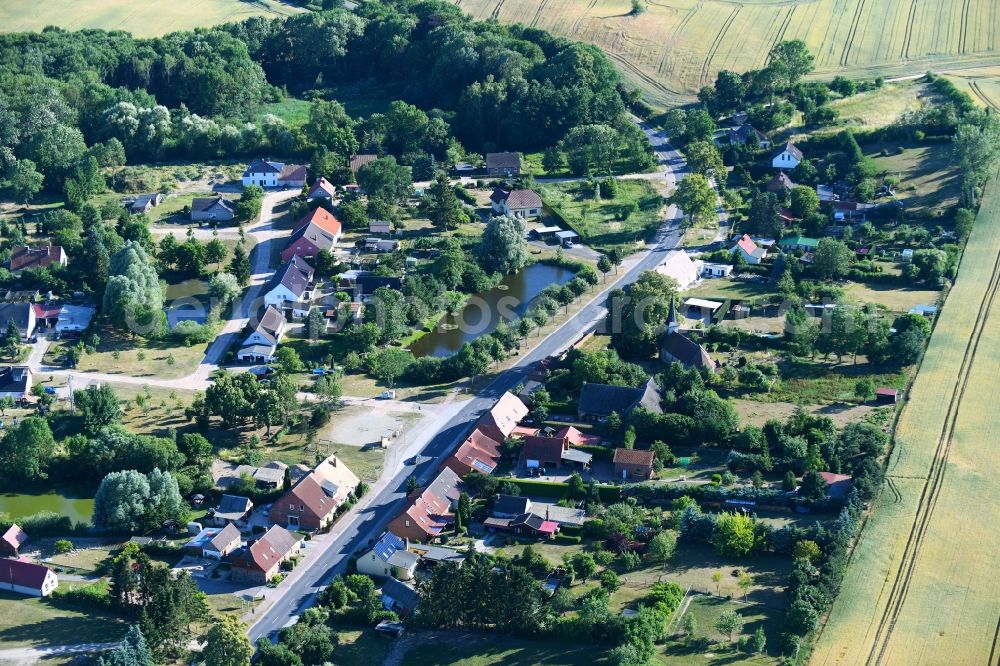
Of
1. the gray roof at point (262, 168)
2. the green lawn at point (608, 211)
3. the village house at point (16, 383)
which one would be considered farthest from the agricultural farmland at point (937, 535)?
the gray roof at point (262, 168)

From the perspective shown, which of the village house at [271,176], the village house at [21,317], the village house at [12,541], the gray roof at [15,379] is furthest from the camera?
the village house at [271,176]

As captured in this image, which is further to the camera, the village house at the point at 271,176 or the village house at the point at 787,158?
the village house at the point at 271,176

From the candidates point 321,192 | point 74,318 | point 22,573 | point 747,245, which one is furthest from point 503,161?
point 22,573

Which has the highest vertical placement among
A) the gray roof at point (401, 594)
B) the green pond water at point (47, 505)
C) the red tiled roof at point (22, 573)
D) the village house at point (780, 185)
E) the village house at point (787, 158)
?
the village house at point (787, 158)

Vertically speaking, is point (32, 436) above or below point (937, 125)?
below

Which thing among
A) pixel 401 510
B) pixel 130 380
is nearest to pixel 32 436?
pixel 130 380

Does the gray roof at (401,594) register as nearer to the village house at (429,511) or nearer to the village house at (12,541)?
the village house at (429,511)

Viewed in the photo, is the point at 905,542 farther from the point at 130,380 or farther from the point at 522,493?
the point at 130,380

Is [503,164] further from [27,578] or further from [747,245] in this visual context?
[27,578]
